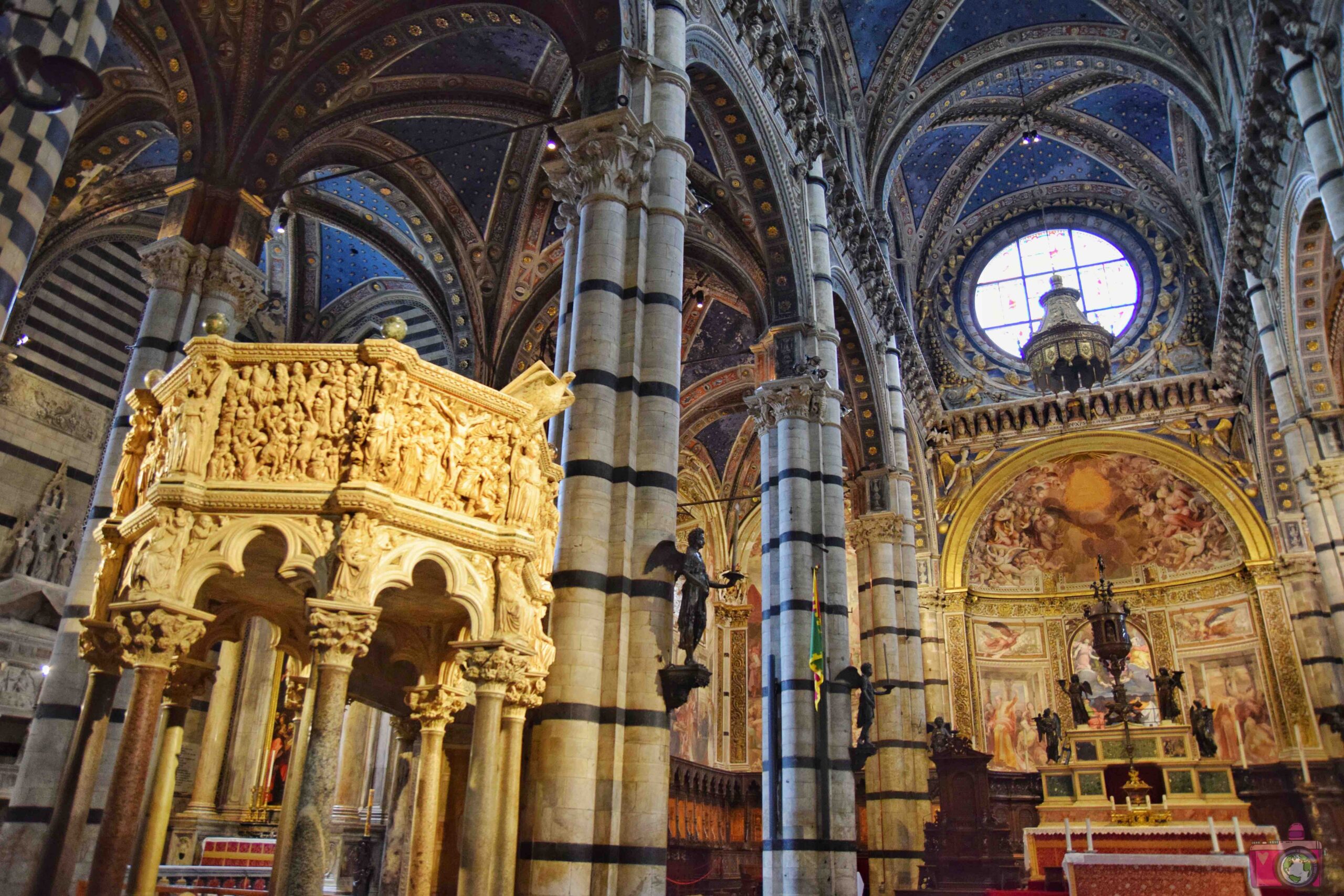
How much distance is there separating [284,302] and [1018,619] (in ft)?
54.9

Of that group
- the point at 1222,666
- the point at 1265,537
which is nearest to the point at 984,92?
the point at 1265,537

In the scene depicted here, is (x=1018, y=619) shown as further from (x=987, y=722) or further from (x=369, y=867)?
(x=369, y=867)

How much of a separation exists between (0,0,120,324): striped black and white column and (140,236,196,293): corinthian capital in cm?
567

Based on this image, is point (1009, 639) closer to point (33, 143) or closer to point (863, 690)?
point (863, 690)

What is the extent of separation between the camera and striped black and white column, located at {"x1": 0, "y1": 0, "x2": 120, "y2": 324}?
423 centimetres

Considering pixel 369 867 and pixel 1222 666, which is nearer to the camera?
pixel 369 867

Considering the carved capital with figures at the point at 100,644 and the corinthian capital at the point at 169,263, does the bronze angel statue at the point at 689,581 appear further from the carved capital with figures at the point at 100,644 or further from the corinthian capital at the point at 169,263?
the corinthian capital at the point at 169,263

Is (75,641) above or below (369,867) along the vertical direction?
above

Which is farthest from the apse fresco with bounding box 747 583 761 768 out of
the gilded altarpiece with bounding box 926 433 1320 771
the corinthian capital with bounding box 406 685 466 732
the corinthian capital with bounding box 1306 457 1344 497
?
the corinthian capital with bounding box 406 685 466 732

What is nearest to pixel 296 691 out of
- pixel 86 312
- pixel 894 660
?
pixel 86 312

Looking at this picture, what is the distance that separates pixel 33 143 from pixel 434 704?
395 centimetres

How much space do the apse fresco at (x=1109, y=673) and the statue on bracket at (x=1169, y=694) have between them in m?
2.25

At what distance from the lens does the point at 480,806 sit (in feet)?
17.4

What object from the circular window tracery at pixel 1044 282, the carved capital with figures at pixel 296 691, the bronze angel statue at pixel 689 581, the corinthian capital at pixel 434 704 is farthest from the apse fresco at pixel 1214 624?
the carved capital with figures at pixel 296 691
